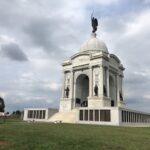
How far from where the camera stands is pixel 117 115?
150 feet

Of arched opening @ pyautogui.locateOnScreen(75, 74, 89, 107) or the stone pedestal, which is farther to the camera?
arched opening @ pyautogui.locateOnScreen(75, 74, 89, 107)

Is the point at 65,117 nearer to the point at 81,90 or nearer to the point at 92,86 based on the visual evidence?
the point at 92,86

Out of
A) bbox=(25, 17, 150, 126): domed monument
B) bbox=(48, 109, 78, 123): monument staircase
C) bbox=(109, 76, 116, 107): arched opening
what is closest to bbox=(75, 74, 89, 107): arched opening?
bbox=(25, 17, 150, 126): domed monument

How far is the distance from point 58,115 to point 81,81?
1459cm

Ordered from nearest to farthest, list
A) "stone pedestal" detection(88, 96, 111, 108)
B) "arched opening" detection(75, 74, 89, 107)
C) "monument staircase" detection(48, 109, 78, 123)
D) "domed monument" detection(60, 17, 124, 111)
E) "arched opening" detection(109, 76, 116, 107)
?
1. "monument staircase" detection(48, 109, 78, 123)
2. "stone pedestal" detection(88, 96, 111, 108)
3. "domed monument" detection(60, 17, 124, 111)
4. "arched opening" detection(75, 74, 89, 107)
5. "arched opening" detection(109, 76, 116, 107)

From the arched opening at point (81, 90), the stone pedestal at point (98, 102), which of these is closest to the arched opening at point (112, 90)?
the arched opening at point (81, 90)

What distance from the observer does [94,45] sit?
68750 mm

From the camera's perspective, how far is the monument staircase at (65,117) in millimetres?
52156

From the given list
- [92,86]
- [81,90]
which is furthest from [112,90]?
[92,86]

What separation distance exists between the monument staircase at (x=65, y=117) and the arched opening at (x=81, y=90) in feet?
22.2

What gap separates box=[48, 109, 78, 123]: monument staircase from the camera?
52.2 metres

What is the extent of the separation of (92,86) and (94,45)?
14039mm

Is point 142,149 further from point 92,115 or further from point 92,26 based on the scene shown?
point 92,26

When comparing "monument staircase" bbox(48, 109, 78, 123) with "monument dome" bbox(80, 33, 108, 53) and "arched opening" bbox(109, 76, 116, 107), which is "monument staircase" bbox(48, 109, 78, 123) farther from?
"monument dome" bbox(80, 33, 108, 53)
